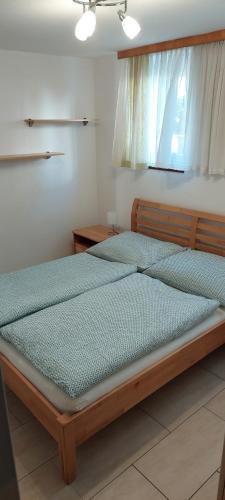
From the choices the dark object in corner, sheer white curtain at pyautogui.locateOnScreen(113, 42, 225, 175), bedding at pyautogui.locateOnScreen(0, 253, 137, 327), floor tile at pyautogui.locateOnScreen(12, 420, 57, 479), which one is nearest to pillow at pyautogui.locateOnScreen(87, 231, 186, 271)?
bedding at pyautogui.locateOnScreen(0, 253, 137, 327)

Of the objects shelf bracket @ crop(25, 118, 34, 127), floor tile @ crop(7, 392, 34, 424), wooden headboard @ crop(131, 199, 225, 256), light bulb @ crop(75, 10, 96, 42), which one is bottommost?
floor tile @ crop(7, 392, 34, 424)

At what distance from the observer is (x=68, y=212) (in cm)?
409

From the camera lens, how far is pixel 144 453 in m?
1.93

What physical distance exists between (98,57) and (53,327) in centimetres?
294

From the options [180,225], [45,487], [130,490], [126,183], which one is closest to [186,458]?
[130,490]

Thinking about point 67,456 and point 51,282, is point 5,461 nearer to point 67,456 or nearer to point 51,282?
point 67,456

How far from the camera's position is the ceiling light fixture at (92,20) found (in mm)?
1764

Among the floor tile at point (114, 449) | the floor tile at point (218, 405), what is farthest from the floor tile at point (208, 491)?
the floor tile at point (218, 405)

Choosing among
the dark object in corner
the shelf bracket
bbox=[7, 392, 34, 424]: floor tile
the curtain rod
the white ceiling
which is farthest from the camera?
the shelf bracket

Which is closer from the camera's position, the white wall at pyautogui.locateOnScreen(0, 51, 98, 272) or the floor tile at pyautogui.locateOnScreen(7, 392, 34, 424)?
the floor tile at pyautogui.locateOnScreen(7, 392, 34, 424)

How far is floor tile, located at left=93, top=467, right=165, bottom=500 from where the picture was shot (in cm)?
171

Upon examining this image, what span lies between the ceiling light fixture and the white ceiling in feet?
0.39

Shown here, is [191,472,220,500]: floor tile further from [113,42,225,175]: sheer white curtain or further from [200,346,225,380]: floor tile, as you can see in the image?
[113,42,225,175]: sheer white curtain

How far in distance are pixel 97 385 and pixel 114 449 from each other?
18.3 inches
